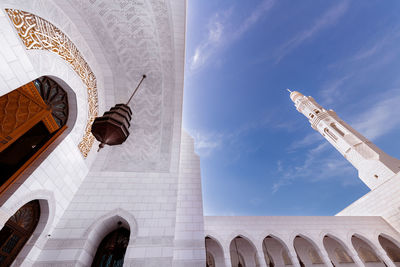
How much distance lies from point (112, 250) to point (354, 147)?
15455mm

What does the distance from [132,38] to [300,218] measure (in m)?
9.60

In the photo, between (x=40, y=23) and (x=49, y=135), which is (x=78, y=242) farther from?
(x=40, y=23)

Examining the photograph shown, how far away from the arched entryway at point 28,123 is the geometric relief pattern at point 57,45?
552mm

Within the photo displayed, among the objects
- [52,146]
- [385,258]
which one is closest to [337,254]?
[385,258]

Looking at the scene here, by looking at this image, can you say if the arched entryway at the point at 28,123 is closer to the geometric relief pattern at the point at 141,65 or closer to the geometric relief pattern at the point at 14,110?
the geometric relief pattern at the point at 14,110

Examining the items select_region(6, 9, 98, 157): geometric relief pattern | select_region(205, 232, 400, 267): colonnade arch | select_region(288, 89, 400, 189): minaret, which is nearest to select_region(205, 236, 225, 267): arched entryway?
select_region(205, 232, 400, 267): colonnade arch

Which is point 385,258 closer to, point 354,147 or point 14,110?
point 354,147

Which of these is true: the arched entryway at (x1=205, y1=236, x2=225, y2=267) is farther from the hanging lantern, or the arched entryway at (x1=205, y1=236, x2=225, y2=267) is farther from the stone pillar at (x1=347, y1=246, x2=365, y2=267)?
the hanging lantern

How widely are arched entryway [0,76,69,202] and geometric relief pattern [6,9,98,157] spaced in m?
0.55

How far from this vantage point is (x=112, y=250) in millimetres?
3777

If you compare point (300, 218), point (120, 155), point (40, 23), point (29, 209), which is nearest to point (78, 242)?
point (29, 209)

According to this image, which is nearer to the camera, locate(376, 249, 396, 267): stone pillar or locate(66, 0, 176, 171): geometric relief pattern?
locate(66, 0, 176, 171): geometric relief pattern

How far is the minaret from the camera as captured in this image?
34.4 ft

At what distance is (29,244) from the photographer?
306cm
